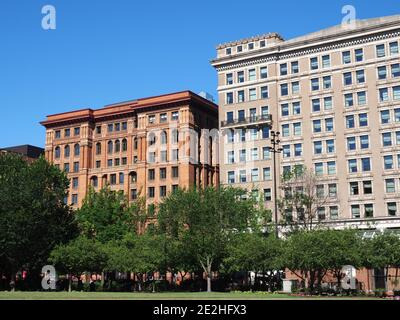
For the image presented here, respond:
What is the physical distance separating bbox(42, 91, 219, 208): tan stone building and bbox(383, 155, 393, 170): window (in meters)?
31.7

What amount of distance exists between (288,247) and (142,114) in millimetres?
58861

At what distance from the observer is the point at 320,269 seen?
4725 centimetres

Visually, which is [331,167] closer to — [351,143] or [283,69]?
[351,143]

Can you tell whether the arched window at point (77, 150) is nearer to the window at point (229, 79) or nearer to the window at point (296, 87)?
the window at point (229, 79)

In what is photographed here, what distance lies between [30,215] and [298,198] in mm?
29751

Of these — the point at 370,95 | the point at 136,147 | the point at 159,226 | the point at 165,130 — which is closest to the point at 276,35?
the point at 370,95

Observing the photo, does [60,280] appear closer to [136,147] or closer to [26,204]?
[26,204]

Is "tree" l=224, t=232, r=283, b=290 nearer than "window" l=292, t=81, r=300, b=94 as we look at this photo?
Yes

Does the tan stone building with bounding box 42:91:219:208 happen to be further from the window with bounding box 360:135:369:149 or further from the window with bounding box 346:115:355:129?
the window with bounding box 360:135:369:149

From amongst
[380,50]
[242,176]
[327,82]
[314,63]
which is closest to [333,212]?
[242,176]

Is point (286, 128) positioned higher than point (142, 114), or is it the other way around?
point (142, 114)

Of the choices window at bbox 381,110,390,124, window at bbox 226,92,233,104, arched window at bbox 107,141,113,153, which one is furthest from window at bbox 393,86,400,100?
arched window at bbox 107,141,113,153

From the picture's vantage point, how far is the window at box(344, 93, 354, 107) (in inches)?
3247

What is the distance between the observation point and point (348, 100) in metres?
82.8
